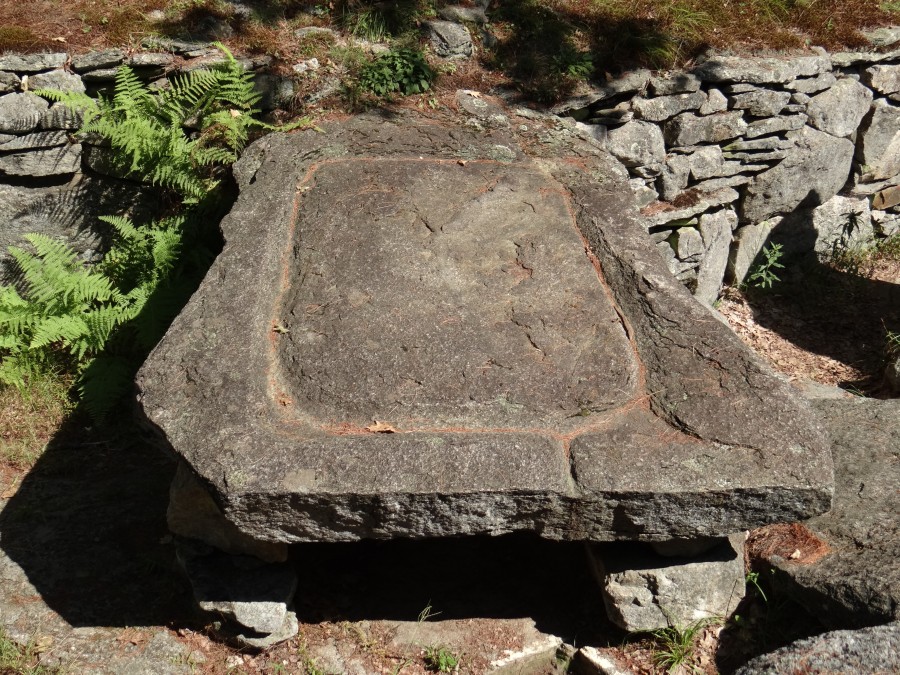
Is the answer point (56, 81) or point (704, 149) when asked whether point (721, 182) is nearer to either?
point (704, 149)

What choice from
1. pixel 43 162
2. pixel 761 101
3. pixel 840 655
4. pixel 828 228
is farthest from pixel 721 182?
pixel 43 162

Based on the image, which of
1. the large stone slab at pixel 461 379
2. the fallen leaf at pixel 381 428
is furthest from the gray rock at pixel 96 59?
the fallen leaf at pixel 381 428

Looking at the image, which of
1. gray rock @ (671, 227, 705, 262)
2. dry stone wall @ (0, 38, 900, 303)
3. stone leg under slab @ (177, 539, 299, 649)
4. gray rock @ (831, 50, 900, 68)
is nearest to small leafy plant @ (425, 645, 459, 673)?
stone leg under slab @ (177, 539, 299, 649)

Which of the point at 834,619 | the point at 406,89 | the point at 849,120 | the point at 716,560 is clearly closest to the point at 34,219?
the point at 406,89

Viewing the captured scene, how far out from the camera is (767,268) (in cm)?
650

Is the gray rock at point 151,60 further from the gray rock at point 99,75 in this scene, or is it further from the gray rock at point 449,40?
the gray rock at point 449,40

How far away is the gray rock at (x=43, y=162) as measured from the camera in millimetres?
4699

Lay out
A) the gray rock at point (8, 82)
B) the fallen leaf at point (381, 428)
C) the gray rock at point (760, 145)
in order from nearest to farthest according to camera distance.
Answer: the fallen leaf at point (381, 428) → the gray rock at point (8, 82) → the gray rock at point (760, 145)

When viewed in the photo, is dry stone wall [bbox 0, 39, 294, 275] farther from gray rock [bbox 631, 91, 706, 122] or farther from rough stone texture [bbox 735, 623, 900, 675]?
rough stone texture [bbox 735, 623, 900, 675]

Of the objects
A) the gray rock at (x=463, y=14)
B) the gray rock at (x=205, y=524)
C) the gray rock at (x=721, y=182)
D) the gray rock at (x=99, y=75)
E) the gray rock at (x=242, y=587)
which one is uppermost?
the gray rock at (x=463, y=14)

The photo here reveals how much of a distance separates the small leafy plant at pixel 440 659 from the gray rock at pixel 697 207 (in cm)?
334

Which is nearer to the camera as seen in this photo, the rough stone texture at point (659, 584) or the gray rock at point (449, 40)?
the rough stone texture at point (659, 584)

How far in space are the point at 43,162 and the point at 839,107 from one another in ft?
17.4

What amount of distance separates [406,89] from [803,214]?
3374 millimetres
